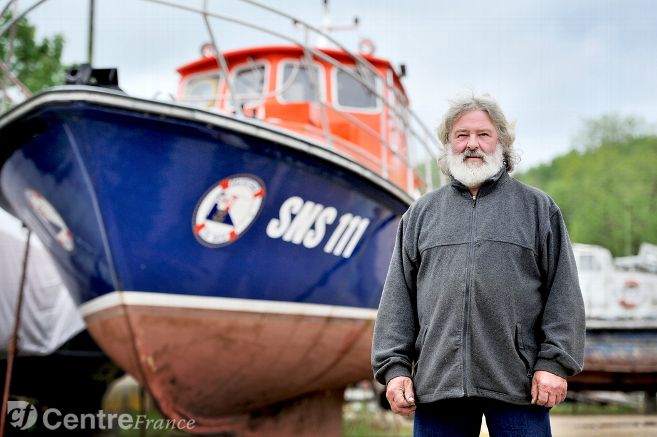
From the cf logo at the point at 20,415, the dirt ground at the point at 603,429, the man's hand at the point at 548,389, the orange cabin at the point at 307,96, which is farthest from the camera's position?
the dirt ground at the point at 603,429

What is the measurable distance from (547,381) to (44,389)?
6037mm

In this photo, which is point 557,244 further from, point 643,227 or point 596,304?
point 643,227

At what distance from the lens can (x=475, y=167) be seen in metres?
1.94

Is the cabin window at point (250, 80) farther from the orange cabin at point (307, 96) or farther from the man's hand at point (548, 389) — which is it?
the man's hand at point (548, 389)

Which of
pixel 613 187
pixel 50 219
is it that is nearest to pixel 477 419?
pixel 50 219

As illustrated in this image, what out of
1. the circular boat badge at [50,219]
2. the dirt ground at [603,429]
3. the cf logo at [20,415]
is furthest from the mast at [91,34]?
the dirt ground at [603,429]

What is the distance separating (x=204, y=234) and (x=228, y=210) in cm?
20

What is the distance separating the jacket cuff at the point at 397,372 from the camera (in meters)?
1.89

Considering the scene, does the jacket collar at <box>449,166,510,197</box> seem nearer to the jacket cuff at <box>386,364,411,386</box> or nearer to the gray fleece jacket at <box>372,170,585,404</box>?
the gray fleece jacket at <box>372,170,585,404</box>

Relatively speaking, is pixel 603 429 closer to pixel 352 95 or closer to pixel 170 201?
pixel 352 95

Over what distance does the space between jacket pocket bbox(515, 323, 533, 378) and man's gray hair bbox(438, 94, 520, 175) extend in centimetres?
53

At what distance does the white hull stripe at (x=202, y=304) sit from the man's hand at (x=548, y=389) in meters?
2.78

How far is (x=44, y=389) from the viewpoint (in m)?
6.59

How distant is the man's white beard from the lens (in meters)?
1.93
